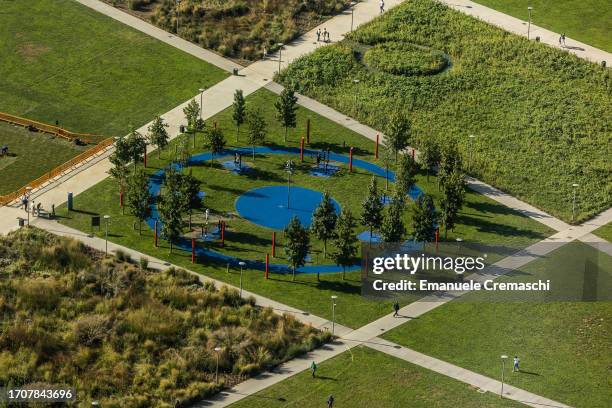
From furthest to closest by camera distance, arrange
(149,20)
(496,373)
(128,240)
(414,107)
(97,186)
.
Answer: (149,20) < (414,107) < (97,186) < (128,240) < (496,373)

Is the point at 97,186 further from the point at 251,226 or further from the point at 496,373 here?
the point at 496,373

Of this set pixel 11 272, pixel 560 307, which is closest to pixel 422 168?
pixel 560 307

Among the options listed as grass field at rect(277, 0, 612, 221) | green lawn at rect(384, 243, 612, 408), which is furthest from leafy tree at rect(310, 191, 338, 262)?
grass field at rect(277, 0, 612, 221)

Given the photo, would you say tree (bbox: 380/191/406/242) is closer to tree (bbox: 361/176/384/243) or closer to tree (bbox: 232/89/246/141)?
tree (bbox: 361/176/384/243)

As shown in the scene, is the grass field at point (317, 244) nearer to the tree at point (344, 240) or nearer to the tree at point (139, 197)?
the tree at point (344, 240)

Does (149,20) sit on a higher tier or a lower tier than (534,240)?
higher

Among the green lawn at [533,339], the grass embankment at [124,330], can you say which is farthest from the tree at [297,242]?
the green lawn at [533,339]

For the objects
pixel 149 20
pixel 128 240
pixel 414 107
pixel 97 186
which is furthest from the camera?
pixel 149 20
